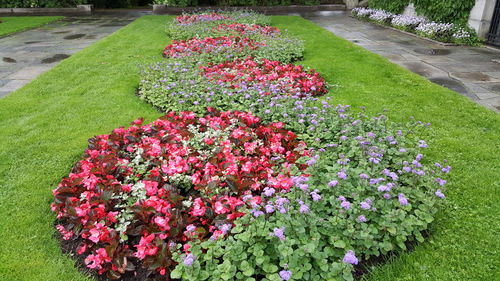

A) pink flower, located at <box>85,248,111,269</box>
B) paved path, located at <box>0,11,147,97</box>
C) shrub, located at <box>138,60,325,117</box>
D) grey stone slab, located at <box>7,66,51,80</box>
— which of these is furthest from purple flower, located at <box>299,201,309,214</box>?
grey stone slab, located at <box>7,66,51,80</box>

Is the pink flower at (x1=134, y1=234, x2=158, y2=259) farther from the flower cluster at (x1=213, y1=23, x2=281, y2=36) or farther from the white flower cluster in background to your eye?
the white flower cluster in background

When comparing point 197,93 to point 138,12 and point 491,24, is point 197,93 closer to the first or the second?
point 491,24

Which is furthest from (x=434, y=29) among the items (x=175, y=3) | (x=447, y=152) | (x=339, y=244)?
(x=175, y=3)

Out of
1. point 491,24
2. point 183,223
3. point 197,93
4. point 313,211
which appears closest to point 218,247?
point 183,223

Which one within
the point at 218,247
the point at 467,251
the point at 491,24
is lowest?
the point at 467,251

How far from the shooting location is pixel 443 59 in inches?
321

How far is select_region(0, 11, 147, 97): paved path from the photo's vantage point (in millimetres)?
7305

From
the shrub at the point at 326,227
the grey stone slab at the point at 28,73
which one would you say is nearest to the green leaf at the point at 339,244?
the shrub at the point at 326,227

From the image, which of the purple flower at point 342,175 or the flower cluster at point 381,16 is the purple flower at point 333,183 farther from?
the flower cluster at point 381,16

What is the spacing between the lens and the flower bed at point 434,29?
9.58 m

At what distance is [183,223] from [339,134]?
198 cm

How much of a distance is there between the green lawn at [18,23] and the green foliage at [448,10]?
13.4m

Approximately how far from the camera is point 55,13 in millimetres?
16312

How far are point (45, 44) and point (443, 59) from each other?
10.3 metres
